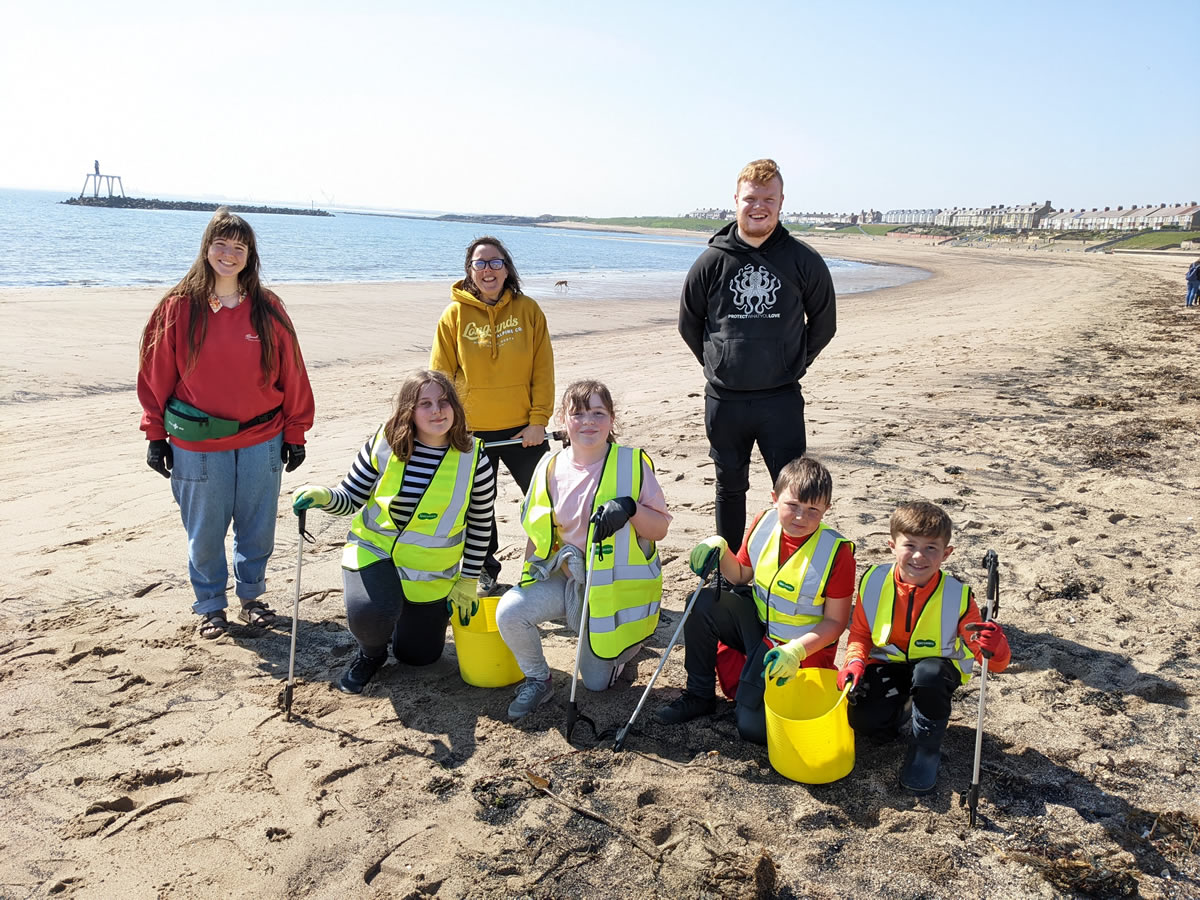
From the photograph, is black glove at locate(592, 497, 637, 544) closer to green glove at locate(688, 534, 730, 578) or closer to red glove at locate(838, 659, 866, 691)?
green glove at locate(688, 534, 730, 578)

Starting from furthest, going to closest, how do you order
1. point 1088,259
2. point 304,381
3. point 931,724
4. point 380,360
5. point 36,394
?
1. point 1088,259
2. point 380,360
3. point 36,394
4. point 304,381
5. point 931,724

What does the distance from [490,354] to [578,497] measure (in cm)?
126

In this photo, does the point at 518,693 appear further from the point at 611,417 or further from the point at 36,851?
the point at 36,851

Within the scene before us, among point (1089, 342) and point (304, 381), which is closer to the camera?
point (304, 381)

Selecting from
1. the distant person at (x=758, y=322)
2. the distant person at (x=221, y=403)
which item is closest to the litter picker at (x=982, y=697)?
the distant person at (x=758, y=322)

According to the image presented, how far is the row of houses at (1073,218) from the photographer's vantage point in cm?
10303

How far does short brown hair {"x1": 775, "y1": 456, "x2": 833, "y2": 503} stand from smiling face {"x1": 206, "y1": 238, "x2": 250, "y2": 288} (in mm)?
2832

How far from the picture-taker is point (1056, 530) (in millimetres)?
5234

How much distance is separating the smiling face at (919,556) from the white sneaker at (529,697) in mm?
1579

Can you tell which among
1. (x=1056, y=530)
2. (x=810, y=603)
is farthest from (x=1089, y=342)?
→ (x=810, y=603)

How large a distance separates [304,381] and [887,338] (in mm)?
12533

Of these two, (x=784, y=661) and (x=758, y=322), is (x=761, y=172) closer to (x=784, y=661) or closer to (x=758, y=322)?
(x=758, y=322)

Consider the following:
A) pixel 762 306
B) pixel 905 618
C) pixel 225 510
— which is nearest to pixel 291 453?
pixel 225 510

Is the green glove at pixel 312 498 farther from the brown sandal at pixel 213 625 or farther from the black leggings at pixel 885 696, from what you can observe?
the black leggings at pixel 885 696
